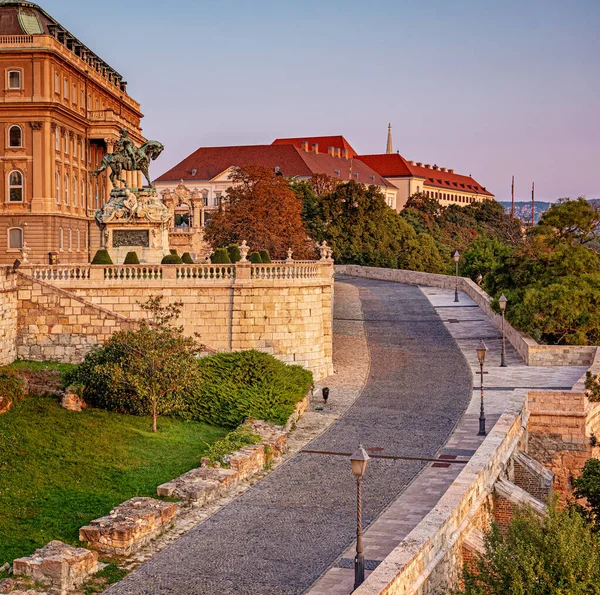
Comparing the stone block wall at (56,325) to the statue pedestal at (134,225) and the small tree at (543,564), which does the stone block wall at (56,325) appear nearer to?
the statue pedestal at (134,225)

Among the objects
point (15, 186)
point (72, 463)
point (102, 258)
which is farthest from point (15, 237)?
point (72, 463)

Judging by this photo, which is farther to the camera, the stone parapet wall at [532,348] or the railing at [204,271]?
the stone parapet wall at [532,348]

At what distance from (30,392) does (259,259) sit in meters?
17.1

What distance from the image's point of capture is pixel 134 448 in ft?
75.0

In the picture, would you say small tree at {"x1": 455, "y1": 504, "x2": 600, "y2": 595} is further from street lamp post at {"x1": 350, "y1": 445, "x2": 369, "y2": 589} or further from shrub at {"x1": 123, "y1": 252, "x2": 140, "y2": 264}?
shrub at {"x1": 123, "y1": 252, "x2": 140, "y2": 264}

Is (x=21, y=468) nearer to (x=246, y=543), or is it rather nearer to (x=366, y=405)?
(x=246, y=543)

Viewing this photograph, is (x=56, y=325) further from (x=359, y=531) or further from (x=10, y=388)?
(x=359, y=531)

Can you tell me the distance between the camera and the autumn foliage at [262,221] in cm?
5856

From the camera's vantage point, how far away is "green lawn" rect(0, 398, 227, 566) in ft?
56.8

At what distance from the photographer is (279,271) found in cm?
A: 3356

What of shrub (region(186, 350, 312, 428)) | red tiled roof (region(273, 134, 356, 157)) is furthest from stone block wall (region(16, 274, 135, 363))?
red tiled roof (region(273, 134, 356, 157))

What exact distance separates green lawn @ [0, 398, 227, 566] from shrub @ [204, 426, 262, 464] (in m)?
0.51

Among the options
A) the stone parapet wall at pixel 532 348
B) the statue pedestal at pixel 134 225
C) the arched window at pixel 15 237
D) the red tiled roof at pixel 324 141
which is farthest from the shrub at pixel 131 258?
the red tiled roof at pixel 324 141

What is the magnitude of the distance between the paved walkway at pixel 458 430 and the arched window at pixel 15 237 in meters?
24.9
